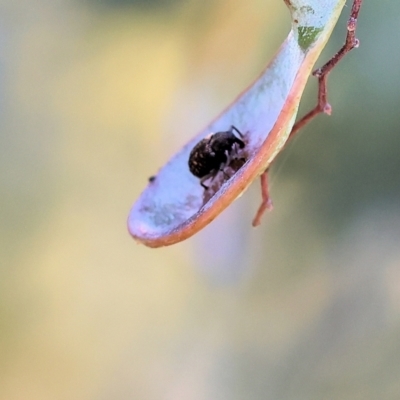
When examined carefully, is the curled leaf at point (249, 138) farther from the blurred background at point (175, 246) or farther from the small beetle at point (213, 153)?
the blurred background at point (175, 246)

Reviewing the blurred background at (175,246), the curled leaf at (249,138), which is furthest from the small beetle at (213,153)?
the blurred background at (175,246)

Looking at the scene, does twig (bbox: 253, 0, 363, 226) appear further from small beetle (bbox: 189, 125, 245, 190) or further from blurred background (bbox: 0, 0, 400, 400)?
blurred background (bbox: 0, 0, 400, 400)

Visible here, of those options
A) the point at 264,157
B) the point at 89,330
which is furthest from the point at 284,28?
the point at 89,330

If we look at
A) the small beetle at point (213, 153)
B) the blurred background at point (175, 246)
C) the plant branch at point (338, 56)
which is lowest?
the blurred background at point (175, 246)

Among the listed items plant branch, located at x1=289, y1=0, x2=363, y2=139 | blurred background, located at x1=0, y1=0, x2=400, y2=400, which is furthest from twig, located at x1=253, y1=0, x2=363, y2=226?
blurred background, located at x1=0, y1=0, x2=400, y2=400

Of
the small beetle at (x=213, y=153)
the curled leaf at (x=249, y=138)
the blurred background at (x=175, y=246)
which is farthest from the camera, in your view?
Answer: the blurred background at (x=175, y=246)

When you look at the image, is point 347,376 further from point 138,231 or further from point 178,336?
point 138,231
